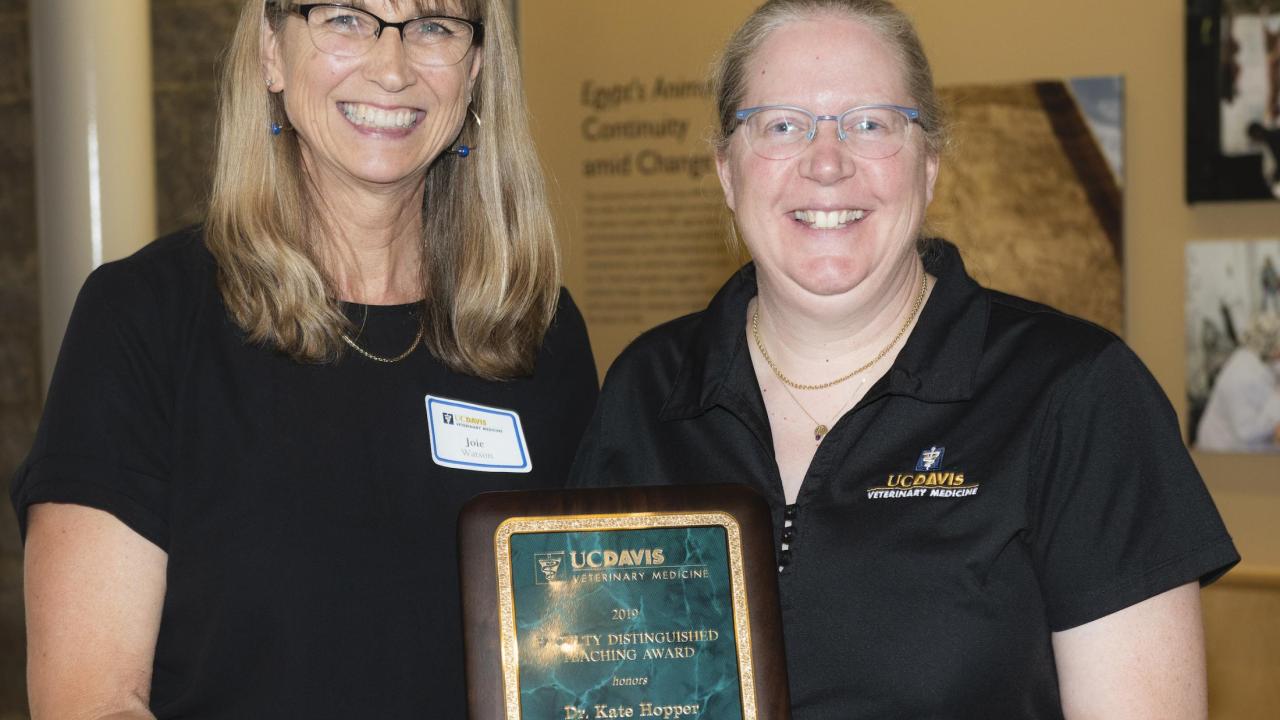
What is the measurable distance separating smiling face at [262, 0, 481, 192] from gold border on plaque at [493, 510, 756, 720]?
77 cm

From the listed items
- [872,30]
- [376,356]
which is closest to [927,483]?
[872,30]

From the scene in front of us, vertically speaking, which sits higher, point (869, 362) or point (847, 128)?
point (847, 128)

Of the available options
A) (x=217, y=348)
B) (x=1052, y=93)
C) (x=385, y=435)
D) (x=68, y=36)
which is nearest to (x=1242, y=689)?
(x=1052, y=93)

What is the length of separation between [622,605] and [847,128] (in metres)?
0.82

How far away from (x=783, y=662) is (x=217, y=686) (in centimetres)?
92

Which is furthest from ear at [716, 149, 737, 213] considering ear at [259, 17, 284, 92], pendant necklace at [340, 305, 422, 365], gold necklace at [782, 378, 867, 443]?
ear at [259, 17, 284, 92]

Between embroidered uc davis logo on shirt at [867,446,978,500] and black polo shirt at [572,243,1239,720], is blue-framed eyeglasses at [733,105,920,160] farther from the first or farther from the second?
embroidered uc davis logo on shirt at [867,446,978,500]

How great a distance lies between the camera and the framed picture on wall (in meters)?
4.53

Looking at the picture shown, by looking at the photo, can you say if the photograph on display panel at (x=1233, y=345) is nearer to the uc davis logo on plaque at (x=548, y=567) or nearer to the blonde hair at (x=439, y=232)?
the blonde hair at (x=439, y=232)

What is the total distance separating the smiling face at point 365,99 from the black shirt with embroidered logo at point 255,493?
0.97 ft

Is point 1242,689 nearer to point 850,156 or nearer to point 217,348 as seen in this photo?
point 850,156

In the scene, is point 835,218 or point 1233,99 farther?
point 1233,99

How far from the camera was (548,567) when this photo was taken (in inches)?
75.0

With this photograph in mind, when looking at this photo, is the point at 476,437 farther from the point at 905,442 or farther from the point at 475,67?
the point at 905,442
